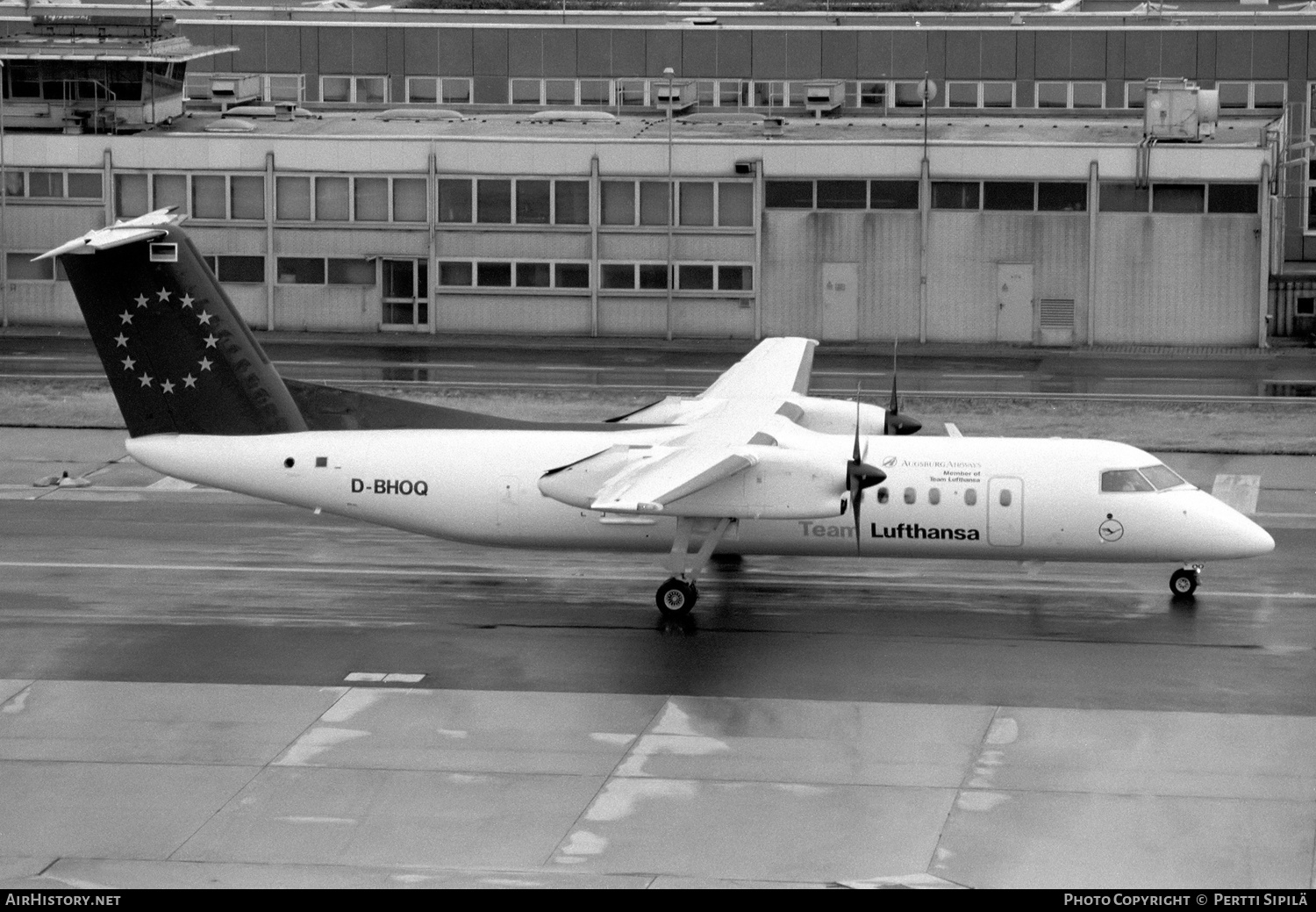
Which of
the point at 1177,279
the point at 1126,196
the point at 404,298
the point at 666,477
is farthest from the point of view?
the point at 404,298

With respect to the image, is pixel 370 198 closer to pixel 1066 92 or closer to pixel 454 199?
pixel 454 199

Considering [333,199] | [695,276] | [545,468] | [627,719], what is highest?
[333,199]

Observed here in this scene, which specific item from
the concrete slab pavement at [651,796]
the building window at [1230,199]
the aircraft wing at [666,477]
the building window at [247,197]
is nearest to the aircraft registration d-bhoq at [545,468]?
the aircraft wing at [666,477]

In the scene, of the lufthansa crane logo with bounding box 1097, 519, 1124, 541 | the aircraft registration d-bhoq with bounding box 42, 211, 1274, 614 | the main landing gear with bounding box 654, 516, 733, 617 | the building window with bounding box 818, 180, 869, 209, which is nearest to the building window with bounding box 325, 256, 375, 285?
the building window with bounding box 818, 180, 869, 209

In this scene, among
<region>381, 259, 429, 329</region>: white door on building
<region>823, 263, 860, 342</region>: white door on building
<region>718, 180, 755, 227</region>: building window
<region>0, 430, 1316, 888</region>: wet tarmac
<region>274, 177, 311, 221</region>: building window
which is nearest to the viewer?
<region>0, 430, 1316, 888</region>: wet tarmac

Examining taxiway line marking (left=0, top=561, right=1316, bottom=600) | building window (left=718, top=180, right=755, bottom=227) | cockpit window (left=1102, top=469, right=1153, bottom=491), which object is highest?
building window (left=718, top=180, right=755, bottom=227)

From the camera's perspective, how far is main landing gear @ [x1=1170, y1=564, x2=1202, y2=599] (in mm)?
28781

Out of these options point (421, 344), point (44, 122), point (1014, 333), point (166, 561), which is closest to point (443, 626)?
point (166, 561)

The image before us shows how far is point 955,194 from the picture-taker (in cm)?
5991

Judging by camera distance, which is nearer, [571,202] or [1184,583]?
[1184,583]

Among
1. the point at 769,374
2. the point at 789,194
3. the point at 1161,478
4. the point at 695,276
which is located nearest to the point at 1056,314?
the point at 789,194

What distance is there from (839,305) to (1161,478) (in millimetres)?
32491

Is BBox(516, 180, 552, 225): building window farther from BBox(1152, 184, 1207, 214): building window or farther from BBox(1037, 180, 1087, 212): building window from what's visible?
BBox(1152, 184, 1207, 214): building window

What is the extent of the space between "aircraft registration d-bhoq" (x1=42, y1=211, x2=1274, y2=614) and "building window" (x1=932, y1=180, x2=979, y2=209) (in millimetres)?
31200
